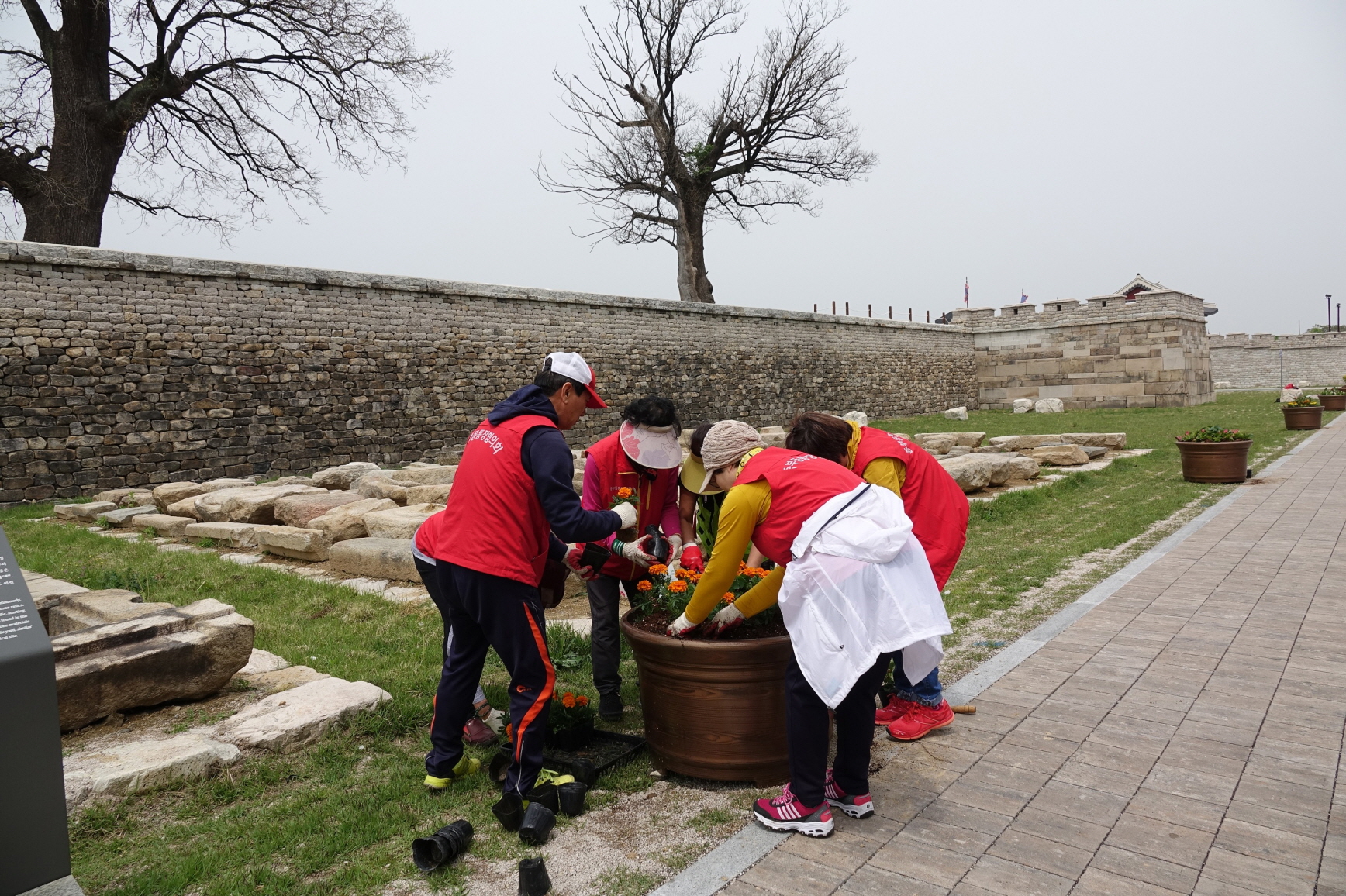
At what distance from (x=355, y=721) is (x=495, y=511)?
5.47ft

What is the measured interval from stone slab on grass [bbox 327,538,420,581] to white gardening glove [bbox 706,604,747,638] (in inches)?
171

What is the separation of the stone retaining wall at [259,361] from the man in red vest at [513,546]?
1235 centimetres

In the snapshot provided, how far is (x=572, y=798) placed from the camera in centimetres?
315

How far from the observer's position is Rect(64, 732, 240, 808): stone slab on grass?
3205 millimetres

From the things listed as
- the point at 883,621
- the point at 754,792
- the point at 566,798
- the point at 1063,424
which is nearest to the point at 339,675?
the point at 566,798

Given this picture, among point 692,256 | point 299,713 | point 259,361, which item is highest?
point 692,256

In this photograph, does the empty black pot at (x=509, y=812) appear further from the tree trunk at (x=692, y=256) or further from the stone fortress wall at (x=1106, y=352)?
the stone fortress wall at (x=1106, y=352)

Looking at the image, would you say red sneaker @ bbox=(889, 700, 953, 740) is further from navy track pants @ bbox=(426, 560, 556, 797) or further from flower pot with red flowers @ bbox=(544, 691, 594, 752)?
navy track pants @ bbox=(426, 560, 556, 797)

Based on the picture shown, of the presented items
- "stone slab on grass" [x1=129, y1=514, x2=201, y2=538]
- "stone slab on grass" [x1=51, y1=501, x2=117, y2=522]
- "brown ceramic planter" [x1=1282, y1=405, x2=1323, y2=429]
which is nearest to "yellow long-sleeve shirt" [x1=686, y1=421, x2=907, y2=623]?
"stone slab on grass" [x1=129, y1=514, x2=201, y2=538]

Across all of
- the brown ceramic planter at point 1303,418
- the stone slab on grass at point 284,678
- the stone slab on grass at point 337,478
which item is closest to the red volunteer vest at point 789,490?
the stone slab on grass at point 284,678

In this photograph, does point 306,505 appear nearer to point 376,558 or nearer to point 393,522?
point 393,522

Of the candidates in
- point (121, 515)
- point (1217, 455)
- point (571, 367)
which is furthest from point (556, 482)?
point (1217, 455)

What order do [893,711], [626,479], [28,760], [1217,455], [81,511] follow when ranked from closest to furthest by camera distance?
[28,760], [893,711], [626,479], [81,511], [1217,455]

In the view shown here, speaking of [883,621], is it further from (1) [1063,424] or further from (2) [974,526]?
(1) [1063,424]
